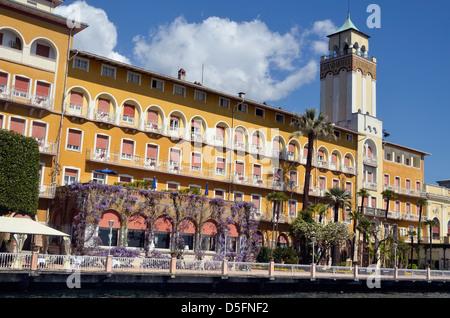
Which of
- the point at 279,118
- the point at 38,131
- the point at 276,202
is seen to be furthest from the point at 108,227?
the point at 279,118

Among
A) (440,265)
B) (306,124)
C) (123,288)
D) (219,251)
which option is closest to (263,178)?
(306,124)

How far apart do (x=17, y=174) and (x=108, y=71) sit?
1293 cm

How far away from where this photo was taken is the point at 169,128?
48.6 metres

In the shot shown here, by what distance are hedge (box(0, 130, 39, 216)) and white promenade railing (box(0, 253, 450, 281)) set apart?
710 centimetres

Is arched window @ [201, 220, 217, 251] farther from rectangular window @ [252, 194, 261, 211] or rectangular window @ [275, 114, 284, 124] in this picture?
rectangular window @ [275, 114, 284, 124]

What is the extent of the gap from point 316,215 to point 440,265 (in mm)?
20886

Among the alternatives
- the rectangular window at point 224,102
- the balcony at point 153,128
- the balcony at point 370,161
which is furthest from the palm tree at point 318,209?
the balcony at point 153,128

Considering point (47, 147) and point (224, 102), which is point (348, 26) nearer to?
point (224, 102)

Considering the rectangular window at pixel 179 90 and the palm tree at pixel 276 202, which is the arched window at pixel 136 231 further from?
the palm tree at pixel 276 202

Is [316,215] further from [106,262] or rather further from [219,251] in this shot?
[106,262]

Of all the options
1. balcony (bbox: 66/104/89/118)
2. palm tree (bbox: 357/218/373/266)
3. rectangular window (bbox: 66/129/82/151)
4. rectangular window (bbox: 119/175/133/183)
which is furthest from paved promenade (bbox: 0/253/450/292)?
balcony (bbox: 66/104/89/118)

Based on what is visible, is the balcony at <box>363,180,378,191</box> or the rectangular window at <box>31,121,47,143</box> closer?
the rectangular window at <box>31,121,47,143</box>

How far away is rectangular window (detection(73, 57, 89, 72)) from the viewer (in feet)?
144

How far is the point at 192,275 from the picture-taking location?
113 feet
